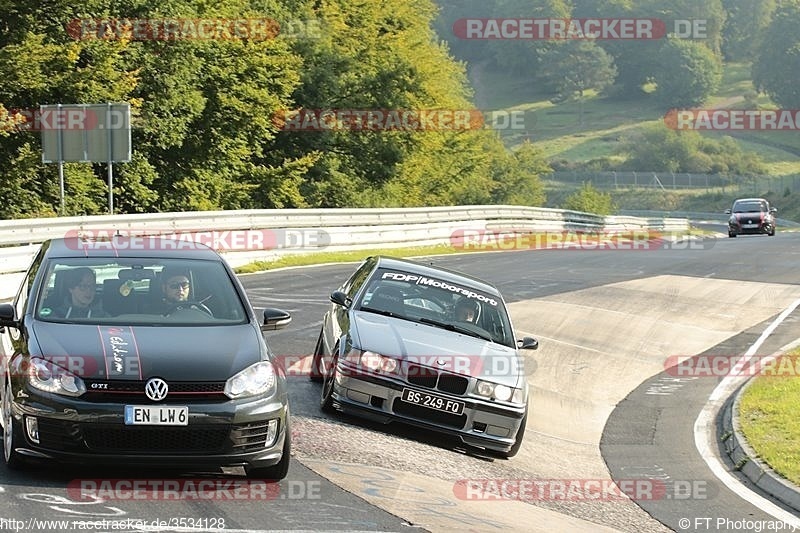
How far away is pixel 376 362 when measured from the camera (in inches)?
434

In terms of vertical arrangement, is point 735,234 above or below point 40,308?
below

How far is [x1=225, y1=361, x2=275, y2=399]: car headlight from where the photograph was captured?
8133mm

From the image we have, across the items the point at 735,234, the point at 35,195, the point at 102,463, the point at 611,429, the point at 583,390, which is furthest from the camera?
the point at 735,234

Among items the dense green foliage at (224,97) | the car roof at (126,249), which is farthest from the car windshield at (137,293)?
the dense green foliage at (224,97)

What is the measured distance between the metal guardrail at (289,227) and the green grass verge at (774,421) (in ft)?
28.3

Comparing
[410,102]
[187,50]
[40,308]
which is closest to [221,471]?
[40,308]

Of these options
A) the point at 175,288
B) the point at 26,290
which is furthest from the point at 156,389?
the point at 26,290

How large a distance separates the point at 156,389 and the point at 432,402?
3.62m

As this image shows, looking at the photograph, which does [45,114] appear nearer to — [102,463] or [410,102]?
[102,463]

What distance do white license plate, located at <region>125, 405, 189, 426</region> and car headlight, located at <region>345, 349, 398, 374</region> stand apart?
129 inches

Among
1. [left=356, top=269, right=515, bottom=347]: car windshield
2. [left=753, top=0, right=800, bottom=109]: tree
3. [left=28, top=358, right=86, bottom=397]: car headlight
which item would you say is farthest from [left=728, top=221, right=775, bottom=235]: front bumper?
[left=753, top=0, right=800, bottom=109]: tree

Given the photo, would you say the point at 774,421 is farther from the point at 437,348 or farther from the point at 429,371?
the point at 429,371

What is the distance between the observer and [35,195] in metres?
32.7

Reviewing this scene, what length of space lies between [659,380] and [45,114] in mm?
13126
